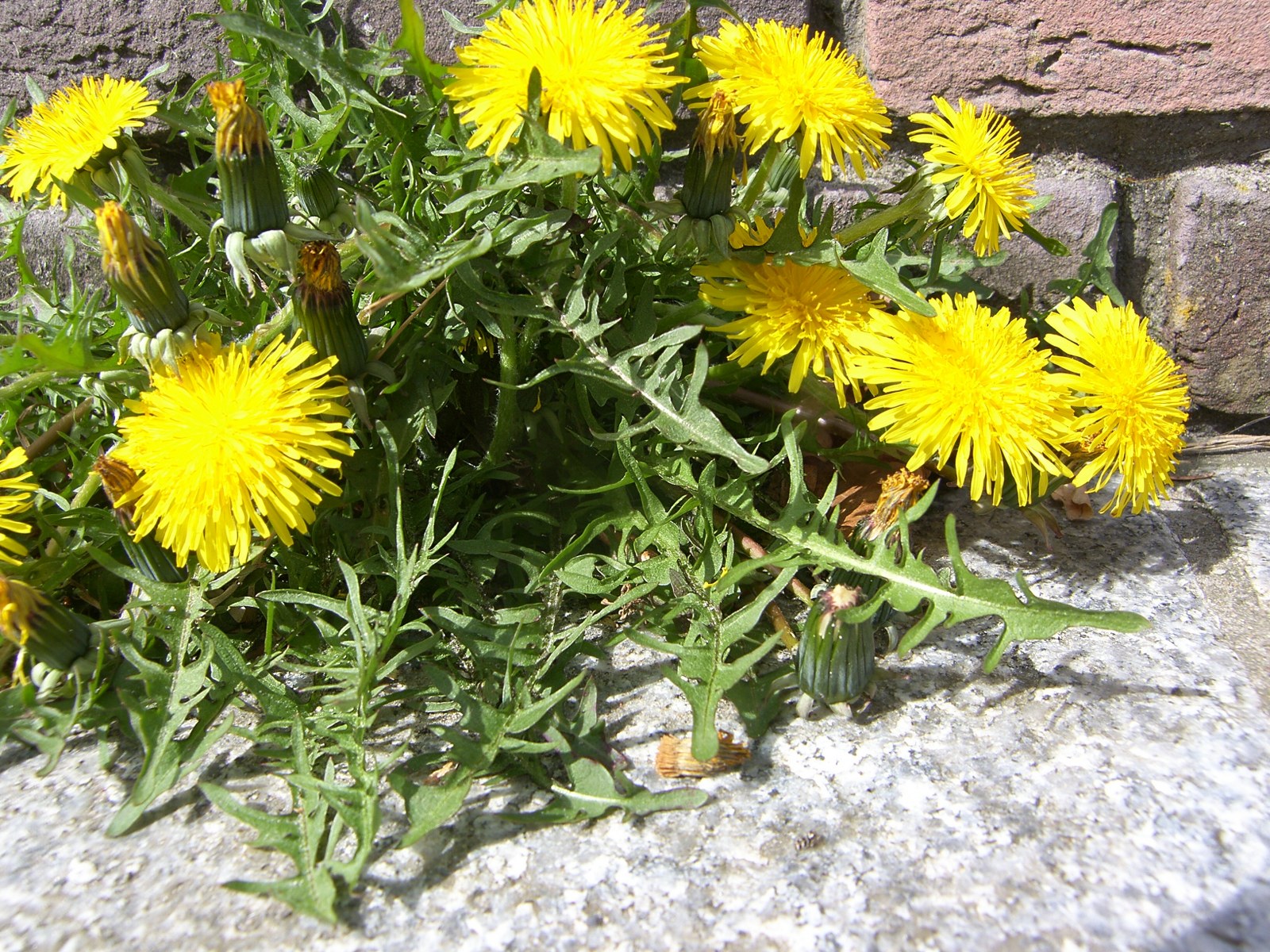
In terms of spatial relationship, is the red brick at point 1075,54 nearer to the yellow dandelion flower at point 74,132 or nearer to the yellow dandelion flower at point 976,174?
the yellow dandelion flower at point 976,174

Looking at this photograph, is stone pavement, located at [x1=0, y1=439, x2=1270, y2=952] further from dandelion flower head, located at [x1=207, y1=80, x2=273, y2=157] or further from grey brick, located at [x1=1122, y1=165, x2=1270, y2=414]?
grey brick, located at [x1=1122, y1=165, x2=1270, y2=414]

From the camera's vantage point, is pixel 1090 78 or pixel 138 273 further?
pixel 1090 78

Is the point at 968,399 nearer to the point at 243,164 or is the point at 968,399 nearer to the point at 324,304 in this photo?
the point at 324,304

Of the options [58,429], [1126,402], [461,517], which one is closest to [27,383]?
[58,429]

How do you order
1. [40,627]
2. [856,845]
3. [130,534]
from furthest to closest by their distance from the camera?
[130,534] < [40,627] < [856,845]

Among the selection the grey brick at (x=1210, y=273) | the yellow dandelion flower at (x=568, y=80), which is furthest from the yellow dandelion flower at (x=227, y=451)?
the grey brick at (x=1210, y=273)

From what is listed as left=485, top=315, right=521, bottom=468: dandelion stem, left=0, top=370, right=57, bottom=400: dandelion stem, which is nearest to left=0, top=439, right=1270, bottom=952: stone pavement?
left=485, top=315, right=521, bottom=468: dandelion stem
